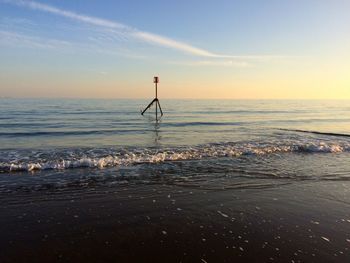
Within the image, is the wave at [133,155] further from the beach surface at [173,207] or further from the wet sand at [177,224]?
the wet sand at [177,224]

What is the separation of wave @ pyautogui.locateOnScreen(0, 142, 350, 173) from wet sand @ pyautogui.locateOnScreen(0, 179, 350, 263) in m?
3.68

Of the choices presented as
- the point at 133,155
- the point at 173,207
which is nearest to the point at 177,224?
the point at 173,207

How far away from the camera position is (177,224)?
25.3 feet

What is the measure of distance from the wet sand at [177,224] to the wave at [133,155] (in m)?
3.68

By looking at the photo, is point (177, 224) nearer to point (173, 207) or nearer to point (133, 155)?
point (173, 207)

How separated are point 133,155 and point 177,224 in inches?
359

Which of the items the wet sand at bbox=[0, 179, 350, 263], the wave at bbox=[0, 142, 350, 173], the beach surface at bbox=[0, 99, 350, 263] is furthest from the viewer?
the wave at bbox=[0, 142, 350, 173]

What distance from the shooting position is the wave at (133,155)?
551 inches

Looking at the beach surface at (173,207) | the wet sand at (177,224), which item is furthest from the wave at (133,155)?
the wet sand at (177,224)

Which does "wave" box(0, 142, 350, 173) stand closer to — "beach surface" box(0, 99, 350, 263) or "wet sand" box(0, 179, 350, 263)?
"beach surface" box(0, 99, 350, 263)

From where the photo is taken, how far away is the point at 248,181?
11.8 metres

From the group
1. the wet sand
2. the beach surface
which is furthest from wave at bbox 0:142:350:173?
the wet sand

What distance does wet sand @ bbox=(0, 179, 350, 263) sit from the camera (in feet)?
20.6

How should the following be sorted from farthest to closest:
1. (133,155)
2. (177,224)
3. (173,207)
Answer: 1. (133,155)
2. (173,207)
3. (177,224)
